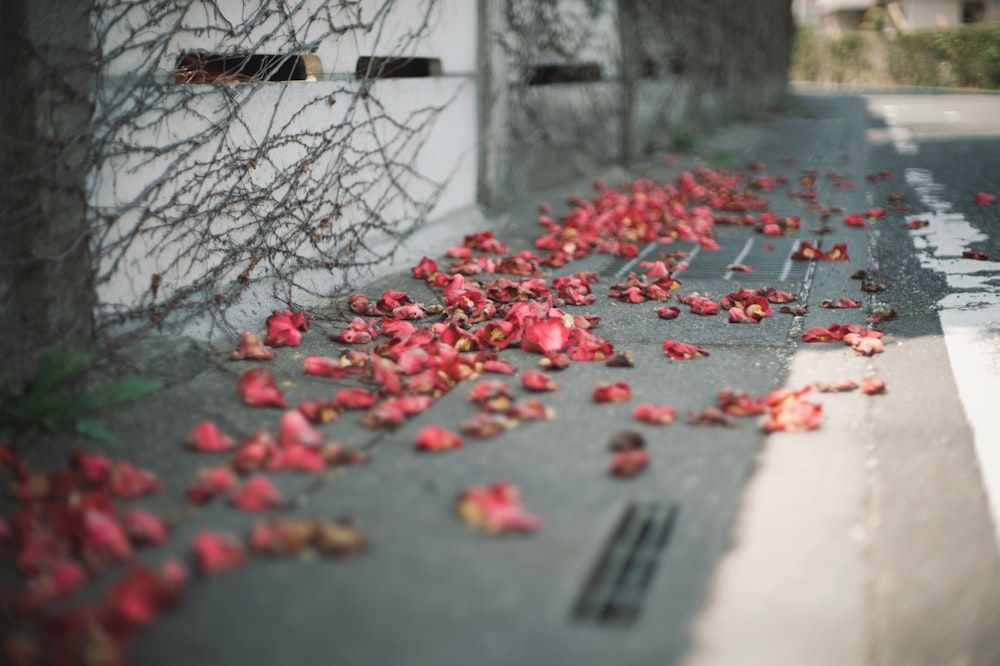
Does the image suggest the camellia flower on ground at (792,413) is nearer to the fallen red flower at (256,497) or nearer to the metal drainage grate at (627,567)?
the metal drainage grate at (627,567)

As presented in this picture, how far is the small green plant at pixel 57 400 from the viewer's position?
245 cm

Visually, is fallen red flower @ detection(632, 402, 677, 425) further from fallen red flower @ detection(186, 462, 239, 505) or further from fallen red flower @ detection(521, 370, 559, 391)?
fallen red flower @ detection(186, 462, 239, 505)

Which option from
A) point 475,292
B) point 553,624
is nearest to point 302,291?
point 475,292

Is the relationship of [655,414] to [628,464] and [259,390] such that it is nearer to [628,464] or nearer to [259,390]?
[628,464]

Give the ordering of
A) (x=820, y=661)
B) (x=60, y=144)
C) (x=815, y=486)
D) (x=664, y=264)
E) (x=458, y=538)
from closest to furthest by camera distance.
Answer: (x=820, y=661)
(x=458, y=538)
(x=815, y=486)
(x=60, y=144)
(x=664, y=264)

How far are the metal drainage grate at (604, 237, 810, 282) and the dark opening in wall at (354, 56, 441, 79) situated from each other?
1447mm

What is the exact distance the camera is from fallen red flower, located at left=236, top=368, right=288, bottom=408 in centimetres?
272

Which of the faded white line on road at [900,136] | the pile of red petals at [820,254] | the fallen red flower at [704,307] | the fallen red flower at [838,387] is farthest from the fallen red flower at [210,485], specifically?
the faded white line on road at [900,136]

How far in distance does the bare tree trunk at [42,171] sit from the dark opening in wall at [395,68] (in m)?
1.80

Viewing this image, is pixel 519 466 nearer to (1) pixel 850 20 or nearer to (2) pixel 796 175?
(2) pixel 796 175

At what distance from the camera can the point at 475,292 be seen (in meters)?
3.97

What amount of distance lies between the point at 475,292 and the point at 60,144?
5.66 ft

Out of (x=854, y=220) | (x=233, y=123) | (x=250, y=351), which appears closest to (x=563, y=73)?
(x=854, y=220)

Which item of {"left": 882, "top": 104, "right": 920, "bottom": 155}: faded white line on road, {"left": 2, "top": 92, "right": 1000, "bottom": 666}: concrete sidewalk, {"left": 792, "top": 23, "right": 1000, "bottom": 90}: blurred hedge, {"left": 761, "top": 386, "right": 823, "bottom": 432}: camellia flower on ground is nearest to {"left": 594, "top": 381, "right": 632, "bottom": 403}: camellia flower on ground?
{"left": 2, "top": 92, "right": 1000, "bottom": 666}: concrete sidewalk
